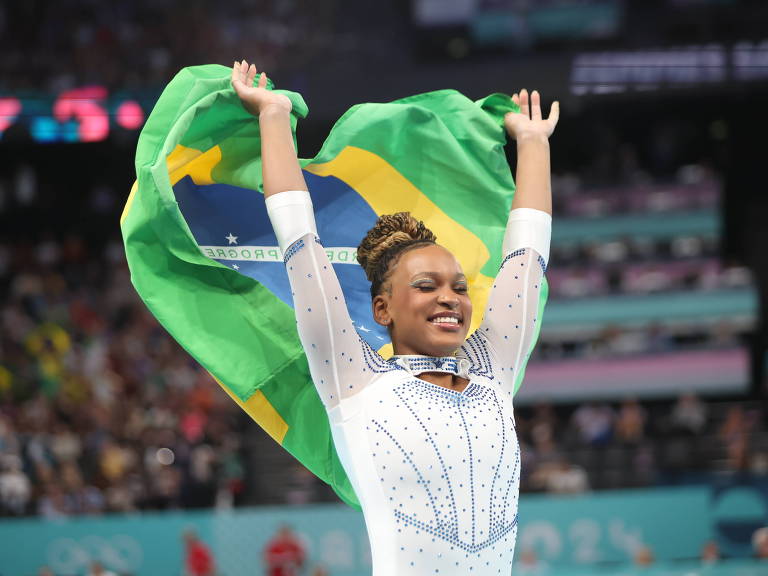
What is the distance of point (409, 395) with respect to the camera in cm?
279

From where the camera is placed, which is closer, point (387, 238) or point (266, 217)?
point (387, 238)

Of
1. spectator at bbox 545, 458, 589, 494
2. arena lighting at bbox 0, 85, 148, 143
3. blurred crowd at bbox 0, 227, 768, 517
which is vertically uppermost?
arena lighting at bbox 0, 85, 148, 143

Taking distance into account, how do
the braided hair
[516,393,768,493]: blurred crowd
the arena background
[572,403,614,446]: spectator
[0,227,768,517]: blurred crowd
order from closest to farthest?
the braided hair < the arena background < [516,393,768,493]: blurred crowd < [0,227,768,517]: blurred crowd < [572,403,614,446]: spectator

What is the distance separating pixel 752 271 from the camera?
55.2 ft

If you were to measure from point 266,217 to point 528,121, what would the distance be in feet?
2.83

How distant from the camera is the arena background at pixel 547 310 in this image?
1152 centimetres

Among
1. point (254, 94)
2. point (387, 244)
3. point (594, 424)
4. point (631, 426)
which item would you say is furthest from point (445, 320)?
point (594, 424)

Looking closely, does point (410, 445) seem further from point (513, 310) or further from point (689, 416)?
point (689, 416)

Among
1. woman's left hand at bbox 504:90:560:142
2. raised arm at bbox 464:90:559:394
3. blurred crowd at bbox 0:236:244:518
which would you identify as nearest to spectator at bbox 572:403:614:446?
blurred crowd at bbox 0:236:244:518

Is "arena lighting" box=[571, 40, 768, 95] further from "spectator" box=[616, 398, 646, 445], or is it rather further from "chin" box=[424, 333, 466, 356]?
"chin" box=[424, 333, 466, 356]

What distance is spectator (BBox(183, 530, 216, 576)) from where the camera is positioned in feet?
36.9

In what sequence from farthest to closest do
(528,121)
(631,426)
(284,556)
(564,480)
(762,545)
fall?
(631,426)
(564,480)
(284,556)
(762,545)
(528,121)

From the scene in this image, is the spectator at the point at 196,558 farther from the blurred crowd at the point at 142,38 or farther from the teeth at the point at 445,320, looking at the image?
the teeth at the point at 445,320

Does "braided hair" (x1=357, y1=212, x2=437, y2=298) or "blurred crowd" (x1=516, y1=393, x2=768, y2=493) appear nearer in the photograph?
"braided hair" (x1=357, y1=212, x2=437, y2=298)
